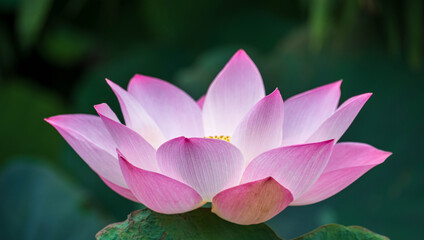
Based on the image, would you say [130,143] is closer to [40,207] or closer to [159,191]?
[159,191]

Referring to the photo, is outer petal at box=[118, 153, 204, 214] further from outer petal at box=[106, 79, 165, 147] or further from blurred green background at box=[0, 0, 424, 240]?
blurred green background at box=[0, 0, 424, 240]

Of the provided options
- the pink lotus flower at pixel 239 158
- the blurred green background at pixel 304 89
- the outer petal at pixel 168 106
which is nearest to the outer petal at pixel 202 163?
the pink lotus flower at pixel 239 158

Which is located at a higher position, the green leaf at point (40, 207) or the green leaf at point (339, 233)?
the green leaf at point (339, 233)

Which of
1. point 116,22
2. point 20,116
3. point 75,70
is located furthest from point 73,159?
point 75,70

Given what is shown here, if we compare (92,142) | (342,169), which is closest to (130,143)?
(92,142)

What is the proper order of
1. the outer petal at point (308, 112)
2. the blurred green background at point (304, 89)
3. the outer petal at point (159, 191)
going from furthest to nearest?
1. the blurred green background at point (304, 89)
2. the outer petal at point (308, 112)
3. the outer petal at point (159, 191)

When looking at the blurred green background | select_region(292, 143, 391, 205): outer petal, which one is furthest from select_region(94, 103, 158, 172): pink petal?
the blurred green background

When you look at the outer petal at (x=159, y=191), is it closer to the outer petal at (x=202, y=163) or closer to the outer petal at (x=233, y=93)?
the outer petal at (x=202, y=163)
